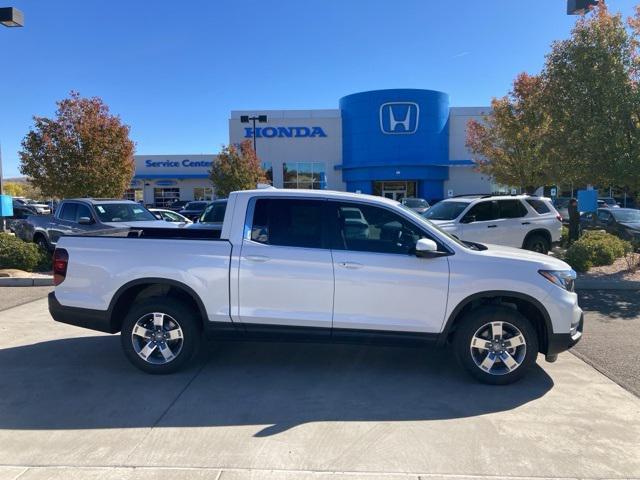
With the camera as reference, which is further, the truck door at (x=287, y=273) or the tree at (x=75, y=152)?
the tree at (x=75, y=152)

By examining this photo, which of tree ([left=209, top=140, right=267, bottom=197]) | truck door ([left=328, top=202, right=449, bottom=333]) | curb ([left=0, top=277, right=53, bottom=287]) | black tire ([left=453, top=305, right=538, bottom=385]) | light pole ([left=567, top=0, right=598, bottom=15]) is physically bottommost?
curb ([left=0, top=277, right=53, bottom=287])

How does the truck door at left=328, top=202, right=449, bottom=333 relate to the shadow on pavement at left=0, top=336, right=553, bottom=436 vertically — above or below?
above

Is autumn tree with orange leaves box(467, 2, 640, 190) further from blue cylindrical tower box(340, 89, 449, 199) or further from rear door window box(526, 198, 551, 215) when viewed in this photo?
blue cylindrical tower box(340, 89, 449, 199)

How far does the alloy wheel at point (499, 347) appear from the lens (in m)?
4.69

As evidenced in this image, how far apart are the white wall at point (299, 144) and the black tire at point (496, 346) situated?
3628cm

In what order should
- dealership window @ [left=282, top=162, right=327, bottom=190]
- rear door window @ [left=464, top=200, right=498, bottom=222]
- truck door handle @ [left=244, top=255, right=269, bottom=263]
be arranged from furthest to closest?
dealership window @ [left=282, top=162, right=327, bottom=190] < rear door window @ [left=464, top=200, right=498, bottom=222] < truck door handle @ [left=244, top=255, right=269, bottom=263]

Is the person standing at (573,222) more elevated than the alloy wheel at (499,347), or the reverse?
the person standing at (573,222)

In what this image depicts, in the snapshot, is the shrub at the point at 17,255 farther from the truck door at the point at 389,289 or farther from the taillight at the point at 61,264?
the truck door at the point at 389,289

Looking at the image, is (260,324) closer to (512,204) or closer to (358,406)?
(358,406)

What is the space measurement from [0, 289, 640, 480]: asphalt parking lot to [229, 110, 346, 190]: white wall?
117 feet

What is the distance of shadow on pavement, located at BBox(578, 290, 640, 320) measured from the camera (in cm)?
774

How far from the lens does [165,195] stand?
1785 inches

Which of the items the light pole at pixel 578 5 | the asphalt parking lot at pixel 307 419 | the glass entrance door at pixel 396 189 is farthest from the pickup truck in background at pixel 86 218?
the glass entrance door at pixel 396 189

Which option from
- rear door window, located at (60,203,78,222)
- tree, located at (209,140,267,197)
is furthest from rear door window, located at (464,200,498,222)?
tree, located at (209,140,267,197)
